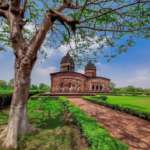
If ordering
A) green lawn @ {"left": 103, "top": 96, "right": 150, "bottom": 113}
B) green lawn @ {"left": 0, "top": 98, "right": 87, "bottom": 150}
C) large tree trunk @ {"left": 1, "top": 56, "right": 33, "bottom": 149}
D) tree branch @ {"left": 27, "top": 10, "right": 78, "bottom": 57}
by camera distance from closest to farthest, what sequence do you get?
1. green lawn @ {"left": 0, "top": 98, "right": 87, "bottom": 150}
2. large tree trunk @ {"left": 1, "top": 56, "right": 33, "bottom": 149}
3. tree branch @ {"left": 27, "top": 10, "right": 78, "bottom": 57}
4. green lawn @ {"left": 103, "top": 96, "right": 150, "bottom": 113}

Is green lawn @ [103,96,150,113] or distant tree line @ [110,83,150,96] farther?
distant tree line @ [110,83,150,96]

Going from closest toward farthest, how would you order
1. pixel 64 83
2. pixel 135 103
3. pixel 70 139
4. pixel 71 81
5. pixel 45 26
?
1. pixel 70 139
2. pixel 45 26
3. pixel 135 103
4. pixel 64 83
5. pixel 71 81

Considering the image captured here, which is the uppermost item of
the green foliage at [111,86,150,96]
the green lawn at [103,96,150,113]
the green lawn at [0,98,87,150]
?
the green foliage at [111,86,150,96]

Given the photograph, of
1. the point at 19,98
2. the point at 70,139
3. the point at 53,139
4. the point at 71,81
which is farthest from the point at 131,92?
the point at 19,98

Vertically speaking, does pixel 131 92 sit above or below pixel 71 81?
below

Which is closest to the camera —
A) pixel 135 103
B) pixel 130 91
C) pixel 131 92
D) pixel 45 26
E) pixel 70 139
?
pixel 70 139

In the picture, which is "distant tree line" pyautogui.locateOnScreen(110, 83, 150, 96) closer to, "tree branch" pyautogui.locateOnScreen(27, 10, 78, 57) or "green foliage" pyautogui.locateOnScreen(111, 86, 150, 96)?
"green foliage" pyautogui.locateOnScreen(111, 86, 150, 96)

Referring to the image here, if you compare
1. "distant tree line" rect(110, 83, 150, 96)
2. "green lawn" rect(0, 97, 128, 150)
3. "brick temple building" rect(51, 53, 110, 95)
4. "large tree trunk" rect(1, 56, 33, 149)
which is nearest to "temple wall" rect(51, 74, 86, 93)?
"brick temple building" rect(51, 53, 110, 95)

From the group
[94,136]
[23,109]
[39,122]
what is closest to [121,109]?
[39,122]

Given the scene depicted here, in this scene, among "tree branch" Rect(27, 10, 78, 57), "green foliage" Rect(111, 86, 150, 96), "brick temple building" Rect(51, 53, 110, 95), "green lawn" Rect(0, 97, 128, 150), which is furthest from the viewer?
"brick temple building" Rect(51, 53, 110, 95)

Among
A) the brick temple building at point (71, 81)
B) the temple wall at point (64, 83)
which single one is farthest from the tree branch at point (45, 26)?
the temple wall at point (64, 83)

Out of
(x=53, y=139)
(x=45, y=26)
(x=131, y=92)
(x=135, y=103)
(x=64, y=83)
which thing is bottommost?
(x=53, y=139)

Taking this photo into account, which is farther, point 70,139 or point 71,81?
point 71,81

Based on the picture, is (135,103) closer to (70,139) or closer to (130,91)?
(70,139)
